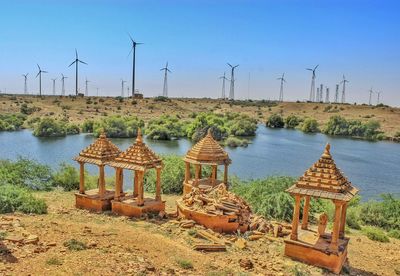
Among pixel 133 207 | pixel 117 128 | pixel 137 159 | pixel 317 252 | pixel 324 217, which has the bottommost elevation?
pixel 117 128

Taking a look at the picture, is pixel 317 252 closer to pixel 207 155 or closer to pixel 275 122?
pixel 207 155

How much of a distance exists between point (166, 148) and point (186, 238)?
117 feet

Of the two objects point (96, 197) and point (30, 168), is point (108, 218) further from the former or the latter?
point (30, 168)

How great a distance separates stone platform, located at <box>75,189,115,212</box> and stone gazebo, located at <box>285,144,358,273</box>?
24.5 ft

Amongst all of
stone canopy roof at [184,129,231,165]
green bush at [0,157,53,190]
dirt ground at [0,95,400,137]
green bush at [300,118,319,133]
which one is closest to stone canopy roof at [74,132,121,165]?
stone canopy roof at [184,129,231,165]

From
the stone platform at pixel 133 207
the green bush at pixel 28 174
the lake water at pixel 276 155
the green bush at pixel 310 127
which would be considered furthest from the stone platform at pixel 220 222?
the green bush at pixel 310 127

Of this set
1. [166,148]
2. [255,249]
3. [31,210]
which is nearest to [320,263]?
[255,249]

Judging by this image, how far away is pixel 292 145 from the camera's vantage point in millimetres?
57938

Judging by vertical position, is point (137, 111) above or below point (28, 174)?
above

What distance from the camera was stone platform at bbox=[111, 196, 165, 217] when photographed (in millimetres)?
15641

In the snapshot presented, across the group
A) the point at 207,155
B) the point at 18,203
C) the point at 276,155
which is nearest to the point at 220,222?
the point at 207,155

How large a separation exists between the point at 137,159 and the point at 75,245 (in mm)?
5176

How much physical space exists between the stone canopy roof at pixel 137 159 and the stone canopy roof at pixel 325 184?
5668 mm

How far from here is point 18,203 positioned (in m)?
15.6
